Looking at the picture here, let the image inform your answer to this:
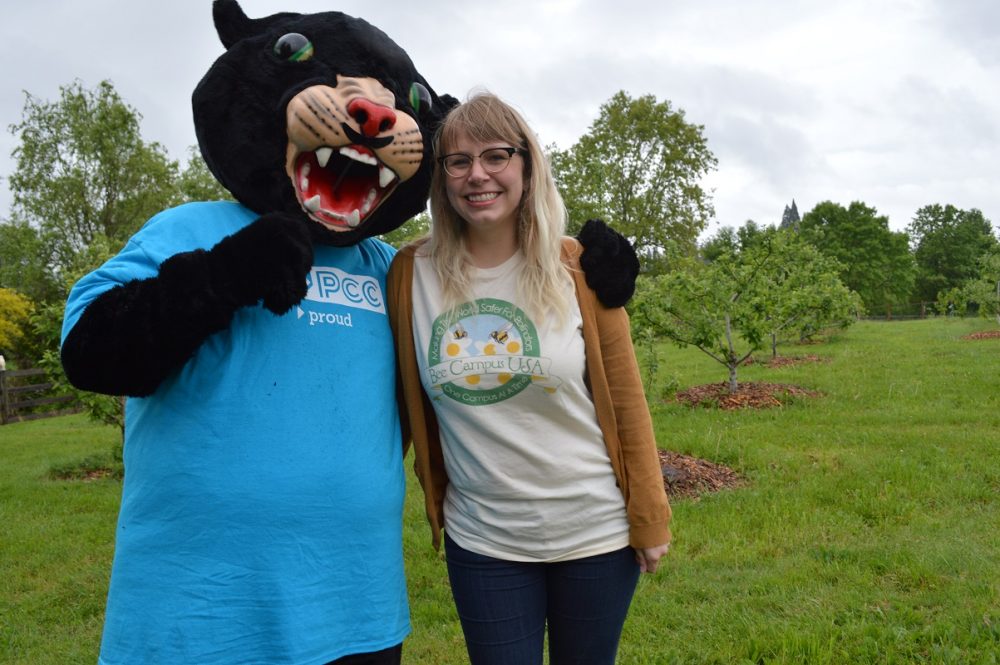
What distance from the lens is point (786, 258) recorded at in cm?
1020

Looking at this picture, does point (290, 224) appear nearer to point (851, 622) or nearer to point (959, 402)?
point (851, 622)

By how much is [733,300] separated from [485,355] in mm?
8567

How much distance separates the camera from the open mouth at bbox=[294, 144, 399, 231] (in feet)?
6.90

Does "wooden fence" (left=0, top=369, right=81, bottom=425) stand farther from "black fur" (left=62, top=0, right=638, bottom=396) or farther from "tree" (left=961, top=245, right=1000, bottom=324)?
"tree" (left=961, top=245, right=1000, bottom=324)

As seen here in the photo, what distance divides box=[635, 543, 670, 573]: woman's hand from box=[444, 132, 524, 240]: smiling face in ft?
3.50

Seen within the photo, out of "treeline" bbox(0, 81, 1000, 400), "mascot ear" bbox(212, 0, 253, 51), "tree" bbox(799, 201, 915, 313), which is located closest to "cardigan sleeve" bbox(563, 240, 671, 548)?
"mascot ear" bbox(212, 0, 253, 51)

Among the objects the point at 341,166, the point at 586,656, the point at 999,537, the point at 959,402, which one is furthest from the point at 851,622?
the point at 959,402

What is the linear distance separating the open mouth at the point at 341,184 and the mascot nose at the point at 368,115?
6 cm

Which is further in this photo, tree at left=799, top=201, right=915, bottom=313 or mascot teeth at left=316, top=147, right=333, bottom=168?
tree at left=799, top=201, right=915, bottom=313

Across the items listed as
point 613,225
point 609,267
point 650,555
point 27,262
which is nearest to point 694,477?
point 650,555

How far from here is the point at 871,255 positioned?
4619 cm

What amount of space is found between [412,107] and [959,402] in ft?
29.9

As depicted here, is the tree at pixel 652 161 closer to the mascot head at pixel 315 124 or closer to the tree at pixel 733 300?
the tree at pixel 733 300

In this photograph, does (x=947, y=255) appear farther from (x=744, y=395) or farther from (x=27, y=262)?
(x=27, y=262)
